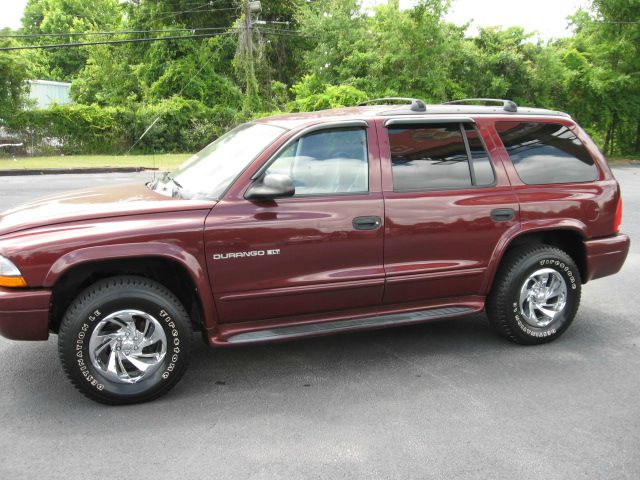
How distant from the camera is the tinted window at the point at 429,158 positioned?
14.3 ft

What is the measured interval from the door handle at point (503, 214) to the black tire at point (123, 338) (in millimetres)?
2278

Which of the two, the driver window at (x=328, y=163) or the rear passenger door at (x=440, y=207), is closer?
the driver window at (x=328, y=163)

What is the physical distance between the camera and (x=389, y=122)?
4348mm

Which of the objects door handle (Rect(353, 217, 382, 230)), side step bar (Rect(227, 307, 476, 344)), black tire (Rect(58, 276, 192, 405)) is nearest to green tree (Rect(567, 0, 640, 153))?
side step bar (Rect(227, 307, 476, 344))

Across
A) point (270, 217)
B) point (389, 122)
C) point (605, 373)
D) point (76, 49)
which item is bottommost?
point (605, 373)

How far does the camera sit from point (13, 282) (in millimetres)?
3525

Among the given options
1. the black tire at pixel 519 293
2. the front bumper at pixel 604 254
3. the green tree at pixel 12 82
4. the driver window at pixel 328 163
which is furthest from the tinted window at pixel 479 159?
the green tree at pixel 12 82

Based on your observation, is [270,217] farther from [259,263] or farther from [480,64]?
[480,64]

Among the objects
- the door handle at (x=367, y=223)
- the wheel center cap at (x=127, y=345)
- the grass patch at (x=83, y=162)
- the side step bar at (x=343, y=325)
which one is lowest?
the side step bar at (x=343, y=325)

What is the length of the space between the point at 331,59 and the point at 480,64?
6.43 metres

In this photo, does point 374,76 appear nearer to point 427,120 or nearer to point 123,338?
point 427,120

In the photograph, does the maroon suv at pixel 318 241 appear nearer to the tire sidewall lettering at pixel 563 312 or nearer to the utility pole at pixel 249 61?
the tire sidewall lettering at pixel 563 312

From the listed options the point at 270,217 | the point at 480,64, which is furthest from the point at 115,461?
the point at 480,64

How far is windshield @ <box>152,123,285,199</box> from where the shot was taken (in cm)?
411
